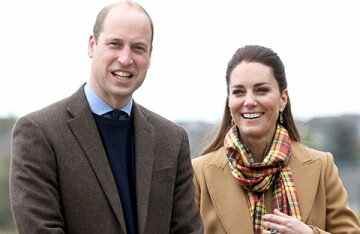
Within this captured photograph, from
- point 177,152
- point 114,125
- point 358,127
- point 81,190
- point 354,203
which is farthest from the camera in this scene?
point 358,127

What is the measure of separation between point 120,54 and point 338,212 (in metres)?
1.86

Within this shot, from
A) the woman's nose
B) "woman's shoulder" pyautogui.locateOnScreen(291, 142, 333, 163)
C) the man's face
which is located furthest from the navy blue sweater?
"woman's shoulder" pyautogui.locateOnScreen(291, 142, 333, 163)

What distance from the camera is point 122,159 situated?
3.02 meters

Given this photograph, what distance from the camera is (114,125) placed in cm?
304

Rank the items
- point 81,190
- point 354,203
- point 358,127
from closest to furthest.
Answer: point 81,190 < point 354,203 < point 358,127

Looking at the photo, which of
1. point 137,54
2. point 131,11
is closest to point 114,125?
point 137,54

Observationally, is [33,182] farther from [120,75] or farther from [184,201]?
[184,201]

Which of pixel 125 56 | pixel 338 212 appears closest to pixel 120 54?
pixel 125 56

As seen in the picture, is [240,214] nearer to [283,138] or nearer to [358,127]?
[283,138]

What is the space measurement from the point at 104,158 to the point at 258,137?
139 centimetres

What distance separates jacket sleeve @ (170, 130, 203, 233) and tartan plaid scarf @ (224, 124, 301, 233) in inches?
27.3

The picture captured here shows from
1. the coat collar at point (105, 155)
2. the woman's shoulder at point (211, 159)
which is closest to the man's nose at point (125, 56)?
the coat collar at point (105, 155)

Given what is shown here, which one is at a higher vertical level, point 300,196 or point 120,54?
point 120,54

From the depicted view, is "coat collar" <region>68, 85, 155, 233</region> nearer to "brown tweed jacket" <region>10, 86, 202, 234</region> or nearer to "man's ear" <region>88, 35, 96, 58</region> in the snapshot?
"brown tweed jacket" <region>10, 86, 202, 234</region>
